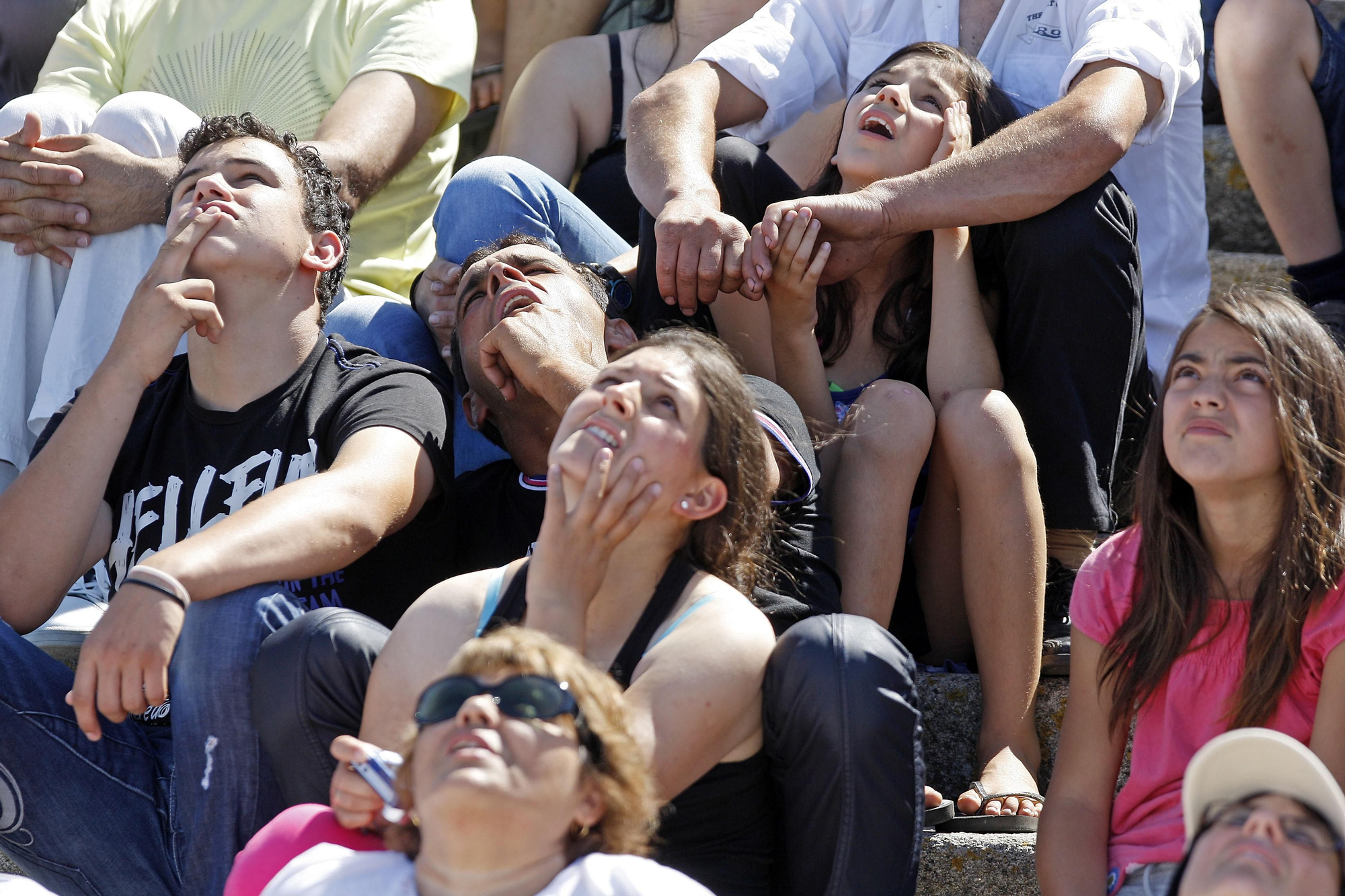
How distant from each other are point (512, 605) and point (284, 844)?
385 millimetres

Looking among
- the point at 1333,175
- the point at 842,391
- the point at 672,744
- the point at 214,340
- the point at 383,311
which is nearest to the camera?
the point at 672,744

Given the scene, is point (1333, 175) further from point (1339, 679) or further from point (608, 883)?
point (608, 883)

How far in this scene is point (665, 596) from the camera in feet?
5.51

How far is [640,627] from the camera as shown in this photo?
166 cm

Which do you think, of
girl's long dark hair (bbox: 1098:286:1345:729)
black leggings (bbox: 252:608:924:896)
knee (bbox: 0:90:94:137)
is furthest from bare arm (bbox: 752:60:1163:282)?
knee (bbox: 0:90:94:137)

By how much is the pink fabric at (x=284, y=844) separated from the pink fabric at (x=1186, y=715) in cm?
94

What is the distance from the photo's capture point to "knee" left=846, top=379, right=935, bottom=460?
83.1 inches

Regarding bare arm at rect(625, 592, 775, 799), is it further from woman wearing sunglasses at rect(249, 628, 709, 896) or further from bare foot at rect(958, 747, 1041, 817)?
bare foot at rect(958, 747, 1041, 817)

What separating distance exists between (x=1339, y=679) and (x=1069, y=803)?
36 centimetres

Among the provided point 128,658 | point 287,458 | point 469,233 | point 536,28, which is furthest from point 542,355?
point 536,28

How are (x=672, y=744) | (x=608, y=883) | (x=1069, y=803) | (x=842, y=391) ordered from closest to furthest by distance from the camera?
(x=608, y=883)
(x=672, y=744)
(x=1069, y=803)
(x=842, y=391)

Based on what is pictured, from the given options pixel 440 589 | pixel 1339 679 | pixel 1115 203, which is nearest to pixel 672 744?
pixel 440 589

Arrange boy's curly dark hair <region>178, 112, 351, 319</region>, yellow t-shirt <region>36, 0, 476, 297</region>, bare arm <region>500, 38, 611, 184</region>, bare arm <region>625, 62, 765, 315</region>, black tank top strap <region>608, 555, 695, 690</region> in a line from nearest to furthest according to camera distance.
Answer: black tank top strap <region>608, 555, 695, 690</region> < bare arm <region>625, 62, 765, 315</region> < boy's curly dark hair <region>178, 112, 351, 319</region> < yellow t-shirt <region>36, 0, 476, 297</region> < bare arm <region>500, 38, 611, 184</region>

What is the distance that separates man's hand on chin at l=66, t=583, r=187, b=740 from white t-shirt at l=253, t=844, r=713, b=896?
0.43 meters
